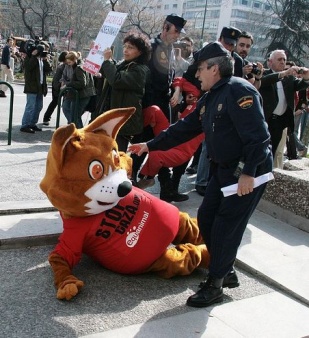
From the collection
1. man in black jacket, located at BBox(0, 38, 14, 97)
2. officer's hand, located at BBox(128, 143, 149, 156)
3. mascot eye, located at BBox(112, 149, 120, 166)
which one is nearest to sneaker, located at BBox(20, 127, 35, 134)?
man in black jacket, located at BBox(0, 38, 14, 97)

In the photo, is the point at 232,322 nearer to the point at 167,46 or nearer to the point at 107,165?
the point at 107,165

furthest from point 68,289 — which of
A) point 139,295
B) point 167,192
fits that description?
point 167,192

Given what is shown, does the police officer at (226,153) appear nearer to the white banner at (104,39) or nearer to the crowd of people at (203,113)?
the crowd of people at (203,113)

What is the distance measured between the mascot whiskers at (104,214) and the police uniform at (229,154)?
1.33ft

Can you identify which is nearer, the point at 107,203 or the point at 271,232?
the point at 107,203

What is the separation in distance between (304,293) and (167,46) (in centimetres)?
314

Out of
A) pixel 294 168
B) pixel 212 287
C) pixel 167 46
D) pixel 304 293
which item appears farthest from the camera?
pixel 294 168

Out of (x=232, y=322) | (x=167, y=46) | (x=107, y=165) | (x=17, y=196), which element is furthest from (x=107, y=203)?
(x=167, y=46)

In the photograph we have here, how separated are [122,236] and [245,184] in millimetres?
1006

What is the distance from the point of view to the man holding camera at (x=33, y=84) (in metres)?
9.41

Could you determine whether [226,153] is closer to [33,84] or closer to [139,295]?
[139,295]

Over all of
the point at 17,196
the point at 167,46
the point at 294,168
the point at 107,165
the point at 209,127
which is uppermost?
the point at 167,46

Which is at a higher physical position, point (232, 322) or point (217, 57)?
point (217, 57)

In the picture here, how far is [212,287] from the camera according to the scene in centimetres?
342
